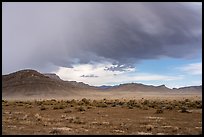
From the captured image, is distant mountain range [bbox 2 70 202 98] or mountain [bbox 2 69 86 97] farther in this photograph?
mountain [bbox 2 69 86 97]

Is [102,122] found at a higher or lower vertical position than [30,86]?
lower

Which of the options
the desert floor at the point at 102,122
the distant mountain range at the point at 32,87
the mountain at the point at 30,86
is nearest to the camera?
the desert floor at the point at 102,122

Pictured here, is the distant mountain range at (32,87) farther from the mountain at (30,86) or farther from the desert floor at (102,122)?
the desert floor at (102,122)

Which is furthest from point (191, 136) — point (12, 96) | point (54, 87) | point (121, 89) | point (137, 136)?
point (121, 89)

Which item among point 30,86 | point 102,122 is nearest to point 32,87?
point 30,86

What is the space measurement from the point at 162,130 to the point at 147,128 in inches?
36.5

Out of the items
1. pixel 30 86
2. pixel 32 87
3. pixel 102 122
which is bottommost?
pixel 102 122

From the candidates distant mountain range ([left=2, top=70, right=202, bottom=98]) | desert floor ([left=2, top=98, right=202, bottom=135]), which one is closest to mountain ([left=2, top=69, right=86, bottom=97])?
distant mountain range ([left=2, top=70, right=202, bottom=98])

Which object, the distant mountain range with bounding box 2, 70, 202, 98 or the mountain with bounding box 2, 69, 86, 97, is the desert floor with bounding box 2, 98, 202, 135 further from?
the mountain with bounding box 2, 69, 86, 97

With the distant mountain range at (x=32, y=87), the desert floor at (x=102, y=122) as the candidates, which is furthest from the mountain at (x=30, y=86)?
the desert floor at (x=102, y=122)

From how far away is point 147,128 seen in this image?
20094 mm

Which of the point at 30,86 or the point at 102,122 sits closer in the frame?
the point at 102,122

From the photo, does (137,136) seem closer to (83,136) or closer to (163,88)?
(83,136)

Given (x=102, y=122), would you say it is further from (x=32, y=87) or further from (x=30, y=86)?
(x=30, y=86)
